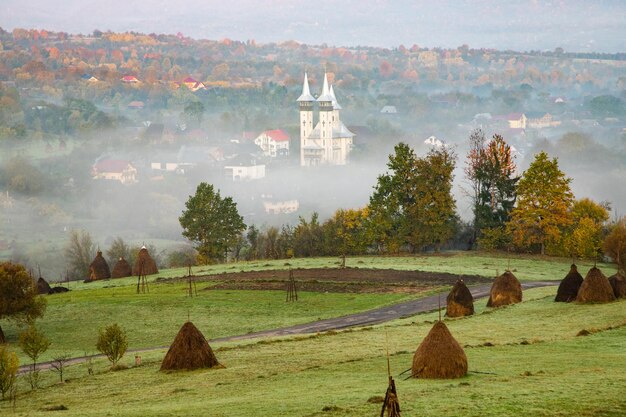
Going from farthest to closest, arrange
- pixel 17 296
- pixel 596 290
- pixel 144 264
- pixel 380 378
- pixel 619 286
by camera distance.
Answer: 1. pixel 144 264
2. pixel 17 296
3. pixel 619 286
4. pixel 596 290
5. pixel 380 378

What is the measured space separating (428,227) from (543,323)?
44751mm

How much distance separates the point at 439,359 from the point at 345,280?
38768 millimetres

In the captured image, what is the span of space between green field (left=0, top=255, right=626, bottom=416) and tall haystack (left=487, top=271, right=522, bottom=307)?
0.88 meters

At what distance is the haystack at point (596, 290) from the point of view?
53000mm

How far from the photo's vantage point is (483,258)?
8588 cm

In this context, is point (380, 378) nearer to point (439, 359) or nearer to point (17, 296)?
point (439, 359)

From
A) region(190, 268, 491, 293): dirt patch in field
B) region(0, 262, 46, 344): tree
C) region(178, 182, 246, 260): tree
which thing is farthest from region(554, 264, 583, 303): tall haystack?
region(178, 182, 246, 260): tree

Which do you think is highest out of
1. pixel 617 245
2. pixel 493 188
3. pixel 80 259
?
pixel 493 188

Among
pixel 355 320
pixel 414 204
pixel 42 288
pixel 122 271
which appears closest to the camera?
pixel 355 320

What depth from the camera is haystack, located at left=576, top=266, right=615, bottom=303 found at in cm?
5300

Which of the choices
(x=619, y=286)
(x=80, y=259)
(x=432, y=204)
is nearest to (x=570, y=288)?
(x=619, y=286)

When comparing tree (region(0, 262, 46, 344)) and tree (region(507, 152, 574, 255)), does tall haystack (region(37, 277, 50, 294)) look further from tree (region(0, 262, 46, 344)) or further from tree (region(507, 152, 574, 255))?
tree (region(507, 152, 574, 255))

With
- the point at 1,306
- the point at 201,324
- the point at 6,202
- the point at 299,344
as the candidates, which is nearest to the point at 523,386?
the point at 299,344

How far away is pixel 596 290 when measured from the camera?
174ft
